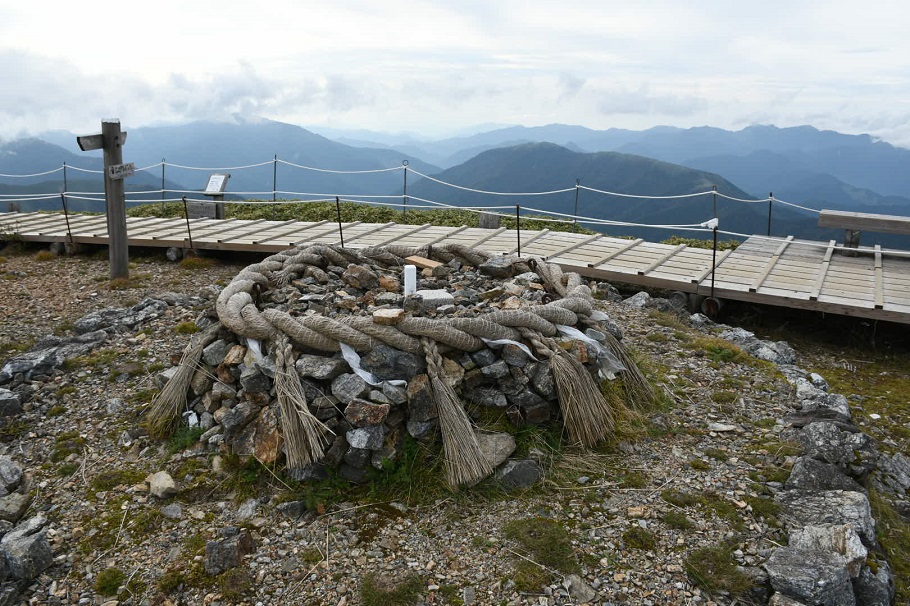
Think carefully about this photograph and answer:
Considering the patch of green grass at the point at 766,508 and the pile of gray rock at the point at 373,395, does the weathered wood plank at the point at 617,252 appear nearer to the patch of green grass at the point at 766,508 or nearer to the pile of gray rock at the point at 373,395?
the pile of gray rock at the point at 373,395

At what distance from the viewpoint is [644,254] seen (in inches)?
472

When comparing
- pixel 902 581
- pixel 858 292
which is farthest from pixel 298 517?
pixel 858 292

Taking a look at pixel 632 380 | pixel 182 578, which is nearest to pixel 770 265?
pixel 632 380

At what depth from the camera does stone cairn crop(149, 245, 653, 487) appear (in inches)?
197

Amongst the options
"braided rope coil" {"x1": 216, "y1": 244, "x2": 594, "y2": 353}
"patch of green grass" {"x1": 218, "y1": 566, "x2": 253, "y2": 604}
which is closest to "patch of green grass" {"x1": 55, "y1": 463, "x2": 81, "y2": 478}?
"braided rope coil" {"x1": 216, "y1": 244, "x2": 594, "y2": 353}

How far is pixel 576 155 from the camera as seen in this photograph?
166 metres

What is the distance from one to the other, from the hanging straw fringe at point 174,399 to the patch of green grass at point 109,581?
1.50m

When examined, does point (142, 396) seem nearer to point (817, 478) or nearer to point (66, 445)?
point (66, 445)

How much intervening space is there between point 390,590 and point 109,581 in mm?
1815

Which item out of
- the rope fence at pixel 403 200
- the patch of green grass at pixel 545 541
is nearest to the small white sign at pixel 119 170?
the rope fence at pixel 403 200

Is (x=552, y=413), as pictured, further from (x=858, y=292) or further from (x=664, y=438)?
(x=858, y=292)

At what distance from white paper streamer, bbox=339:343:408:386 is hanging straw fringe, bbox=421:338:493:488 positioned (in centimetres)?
31

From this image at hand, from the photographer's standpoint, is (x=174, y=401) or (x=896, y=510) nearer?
(x=896, y=510)

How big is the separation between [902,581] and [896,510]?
3.20ft
